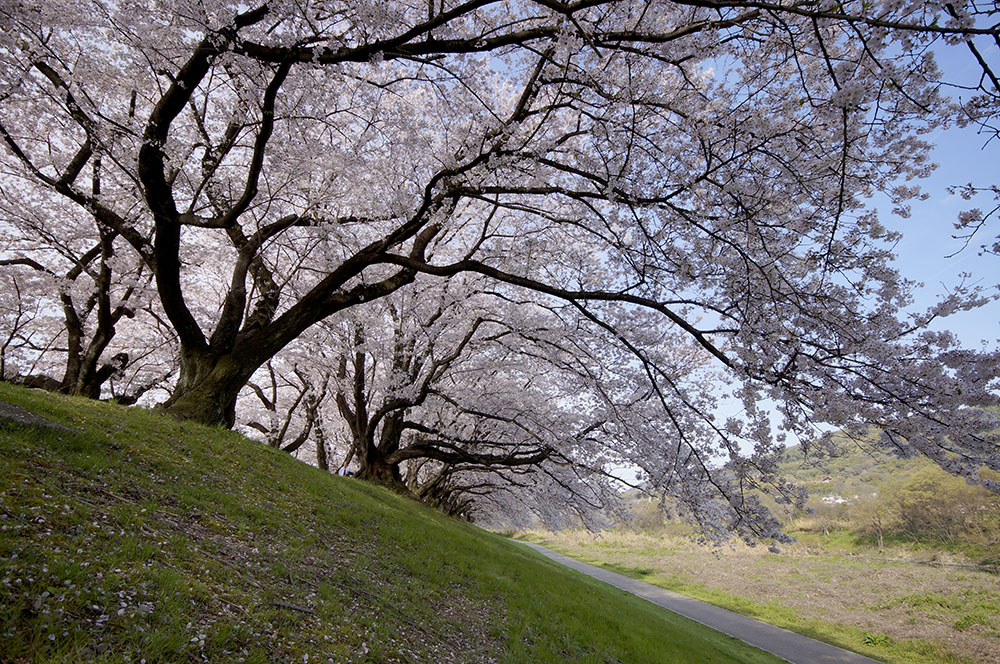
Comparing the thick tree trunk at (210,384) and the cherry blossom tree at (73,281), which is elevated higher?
the cherry blossom tree at (73,281)

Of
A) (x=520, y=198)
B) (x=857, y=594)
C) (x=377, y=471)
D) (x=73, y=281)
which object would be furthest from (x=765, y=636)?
(x=73, y=281)

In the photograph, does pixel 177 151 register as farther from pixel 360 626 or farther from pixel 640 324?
pixel 640 324

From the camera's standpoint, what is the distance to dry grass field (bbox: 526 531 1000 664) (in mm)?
16672

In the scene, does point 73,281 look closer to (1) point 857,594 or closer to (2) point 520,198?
(2) point 520,198

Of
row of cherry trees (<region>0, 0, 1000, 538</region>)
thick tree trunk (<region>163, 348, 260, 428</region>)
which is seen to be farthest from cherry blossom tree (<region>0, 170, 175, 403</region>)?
thick tree trunk (<region>163, 348, 260, 428</region>)

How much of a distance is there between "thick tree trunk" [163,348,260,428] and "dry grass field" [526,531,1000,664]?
9.03 meters

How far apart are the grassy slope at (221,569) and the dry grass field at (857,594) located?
15.3ft

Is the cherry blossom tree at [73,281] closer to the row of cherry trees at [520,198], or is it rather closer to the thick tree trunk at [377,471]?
the row of cherry trees at [520,198]

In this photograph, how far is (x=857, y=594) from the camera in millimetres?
22875

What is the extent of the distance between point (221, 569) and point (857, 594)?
99.0 ft

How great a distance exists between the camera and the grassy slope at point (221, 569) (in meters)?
2.47

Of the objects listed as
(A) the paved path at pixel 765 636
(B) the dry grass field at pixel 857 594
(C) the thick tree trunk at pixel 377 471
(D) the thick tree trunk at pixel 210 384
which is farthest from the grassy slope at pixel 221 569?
(A) the paved path at pixel 765 636

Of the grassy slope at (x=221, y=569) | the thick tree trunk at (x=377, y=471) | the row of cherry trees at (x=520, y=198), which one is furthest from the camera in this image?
the thick tree trunk at (x=377, y=471)

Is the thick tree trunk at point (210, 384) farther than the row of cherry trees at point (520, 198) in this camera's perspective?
Yes
